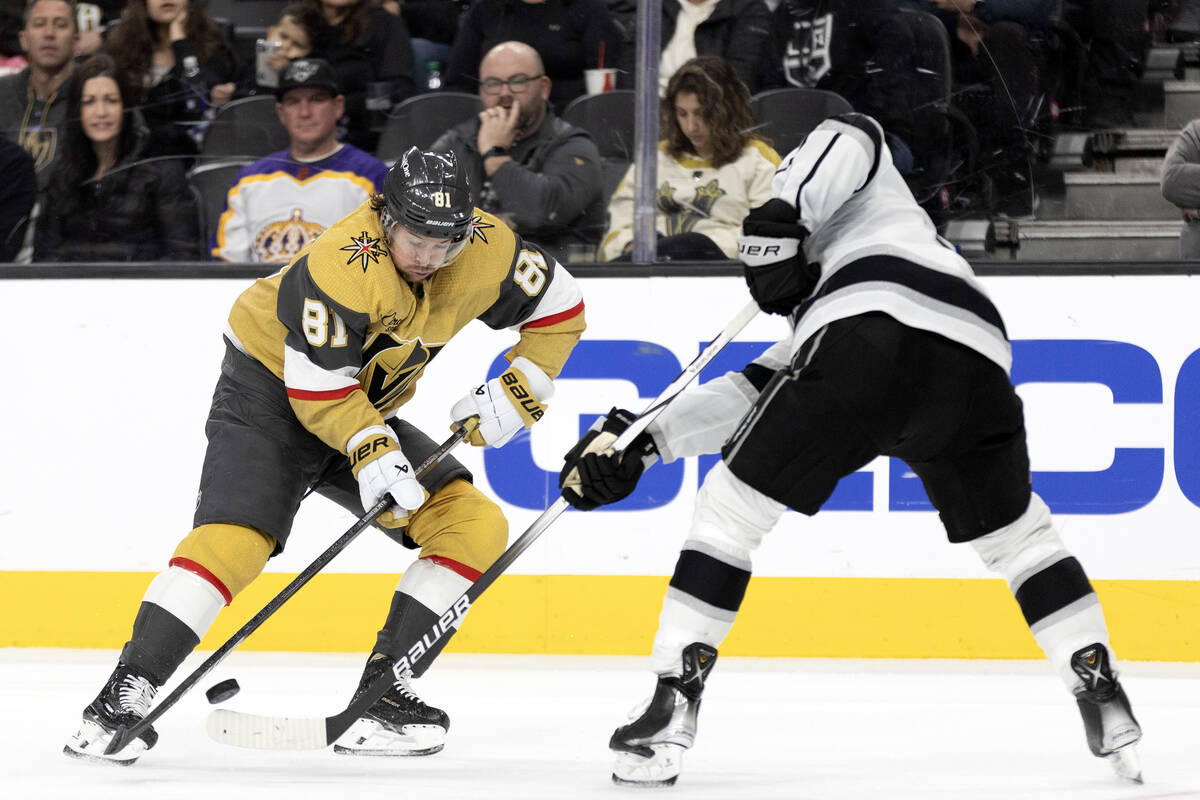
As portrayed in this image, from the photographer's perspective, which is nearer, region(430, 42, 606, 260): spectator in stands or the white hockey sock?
the white hockey sock

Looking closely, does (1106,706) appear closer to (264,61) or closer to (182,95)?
(264,61)

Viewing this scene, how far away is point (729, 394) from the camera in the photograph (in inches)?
99.7

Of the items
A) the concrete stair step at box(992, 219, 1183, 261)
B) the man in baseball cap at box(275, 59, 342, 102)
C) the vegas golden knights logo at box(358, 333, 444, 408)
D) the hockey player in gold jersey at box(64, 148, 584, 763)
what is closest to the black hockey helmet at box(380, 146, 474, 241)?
the hockey player in gold jersey at box(64, 148, 584, 763)

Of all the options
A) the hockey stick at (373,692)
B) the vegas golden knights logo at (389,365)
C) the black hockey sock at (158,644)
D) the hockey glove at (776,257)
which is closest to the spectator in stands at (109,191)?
the vegas golden knights logo at (389,365)

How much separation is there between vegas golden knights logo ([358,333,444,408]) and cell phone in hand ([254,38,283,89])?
1414 millimetres

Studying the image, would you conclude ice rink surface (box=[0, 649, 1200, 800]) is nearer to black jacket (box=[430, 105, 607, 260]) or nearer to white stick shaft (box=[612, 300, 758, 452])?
white stick shaft (box=[612, 300, 758, 452])

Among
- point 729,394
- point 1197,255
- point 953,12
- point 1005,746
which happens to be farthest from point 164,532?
point 1197,255

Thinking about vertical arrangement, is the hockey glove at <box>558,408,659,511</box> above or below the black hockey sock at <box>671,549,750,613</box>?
above

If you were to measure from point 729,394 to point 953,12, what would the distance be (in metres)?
1.59

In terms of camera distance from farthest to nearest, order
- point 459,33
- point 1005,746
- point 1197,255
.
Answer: point 459,33 → point 1197,255 → point 1005,746

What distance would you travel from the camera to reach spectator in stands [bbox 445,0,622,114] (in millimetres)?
3668

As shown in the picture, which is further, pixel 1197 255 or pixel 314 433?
pixel 1197 255

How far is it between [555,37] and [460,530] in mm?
1581

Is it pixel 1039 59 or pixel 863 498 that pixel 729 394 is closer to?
pixel 863 498
